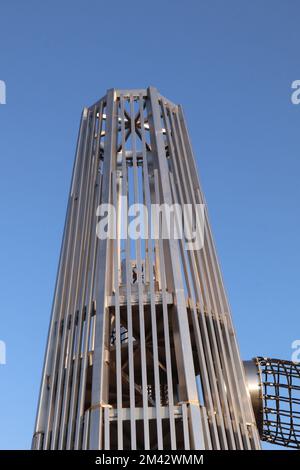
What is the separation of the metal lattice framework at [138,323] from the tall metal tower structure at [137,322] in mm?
37

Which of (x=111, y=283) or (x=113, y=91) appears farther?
(x=113, y=91)

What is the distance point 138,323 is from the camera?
20844mm

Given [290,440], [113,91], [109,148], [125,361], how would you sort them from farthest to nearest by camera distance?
[290,440] < [113,91] < [109,148] < [125,361]

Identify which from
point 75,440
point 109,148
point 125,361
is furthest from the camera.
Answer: point 109,148

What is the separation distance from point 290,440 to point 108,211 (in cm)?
1258

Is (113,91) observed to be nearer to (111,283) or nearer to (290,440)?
(111,283)

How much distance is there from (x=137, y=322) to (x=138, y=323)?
0.04 metres

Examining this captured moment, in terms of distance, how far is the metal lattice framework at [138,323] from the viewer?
18.3 metres

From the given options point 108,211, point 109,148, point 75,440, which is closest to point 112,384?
point 75,440

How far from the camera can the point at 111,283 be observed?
68.8ft

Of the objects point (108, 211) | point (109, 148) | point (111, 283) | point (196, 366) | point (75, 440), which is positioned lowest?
point (75, 440)

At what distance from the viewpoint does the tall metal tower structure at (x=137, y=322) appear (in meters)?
18.3

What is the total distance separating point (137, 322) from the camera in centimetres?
2086

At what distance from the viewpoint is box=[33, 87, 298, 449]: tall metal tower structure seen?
18.3 m
